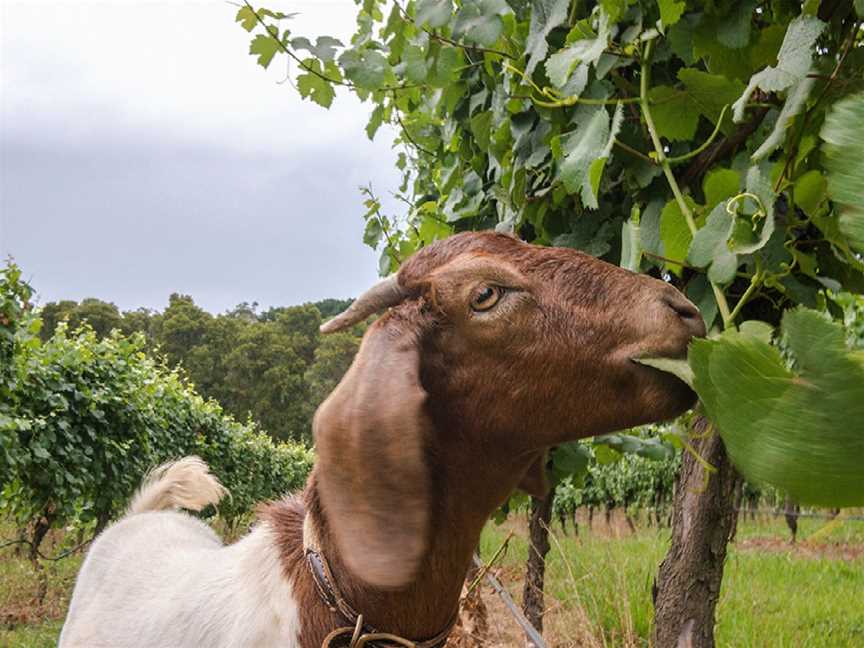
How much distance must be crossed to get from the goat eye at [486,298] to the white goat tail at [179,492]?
3176mm

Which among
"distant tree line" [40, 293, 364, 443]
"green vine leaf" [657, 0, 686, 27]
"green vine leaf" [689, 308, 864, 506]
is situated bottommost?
"green vine leaf" [689, 308, 864, 506]

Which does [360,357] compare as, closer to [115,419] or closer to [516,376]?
[516,376]

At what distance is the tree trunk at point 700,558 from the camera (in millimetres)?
2152

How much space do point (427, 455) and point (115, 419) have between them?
9.48m

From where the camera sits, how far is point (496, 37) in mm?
1844

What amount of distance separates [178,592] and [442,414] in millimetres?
1235

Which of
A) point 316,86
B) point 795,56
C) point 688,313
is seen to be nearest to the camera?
point 795,56

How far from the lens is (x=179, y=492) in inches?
177

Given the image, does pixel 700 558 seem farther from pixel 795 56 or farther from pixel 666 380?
pixel 795 56

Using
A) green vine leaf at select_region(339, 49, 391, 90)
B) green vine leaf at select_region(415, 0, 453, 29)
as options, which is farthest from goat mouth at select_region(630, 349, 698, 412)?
green vine leaf at select_region(339, 49, 391, 90)

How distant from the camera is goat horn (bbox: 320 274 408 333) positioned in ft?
6.03

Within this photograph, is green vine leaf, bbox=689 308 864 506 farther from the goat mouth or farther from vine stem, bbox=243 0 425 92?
vine stem, bbox=243 0 425 92

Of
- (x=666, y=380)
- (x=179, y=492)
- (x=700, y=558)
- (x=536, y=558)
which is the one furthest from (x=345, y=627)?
(x=536, y=558)

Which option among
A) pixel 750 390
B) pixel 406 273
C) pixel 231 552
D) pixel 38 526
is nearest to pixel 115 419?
pixel 38 526
